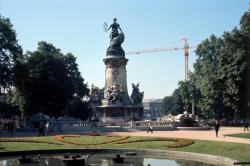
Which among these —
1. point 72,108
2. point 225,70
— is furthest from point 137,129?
point 72,108

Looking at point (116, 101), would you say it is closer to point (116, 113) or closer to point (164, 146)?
point (116, 113)

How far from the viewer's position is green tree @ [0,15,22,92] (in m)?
62.6

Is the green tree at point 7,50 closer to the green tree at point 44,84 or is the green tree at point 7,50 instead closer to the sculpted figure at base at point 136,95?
the green tree at point 44,84

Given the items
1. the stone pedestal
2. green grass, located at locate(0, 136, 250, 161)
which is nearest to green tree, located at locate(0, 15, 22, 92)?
the stone pedestal

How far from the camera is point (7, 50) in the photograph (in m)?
63.9

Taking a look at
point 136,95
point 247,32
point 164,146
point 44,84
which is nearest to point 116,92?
point 136,95

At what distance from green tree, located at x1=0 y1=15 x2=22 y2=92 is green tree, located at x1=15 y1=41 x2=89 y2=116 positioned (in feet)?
11.5

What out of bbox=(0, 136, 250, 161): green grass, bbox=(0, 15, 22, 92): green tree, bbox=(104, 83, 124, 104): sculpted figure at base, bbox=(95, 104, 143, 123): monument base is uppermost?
bbox=(0, 15, 22, 92): green tree

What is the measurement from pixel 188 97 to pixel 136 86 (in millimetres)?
25665

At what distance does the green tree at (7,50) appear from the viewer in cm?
A: 6259

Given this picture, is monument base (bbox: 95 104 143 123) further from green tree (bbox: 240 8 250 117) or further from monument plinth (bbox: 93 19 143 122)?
green tree (bbox: 240 8 250 117)

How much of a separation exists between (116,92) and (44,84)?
12410 millimetres

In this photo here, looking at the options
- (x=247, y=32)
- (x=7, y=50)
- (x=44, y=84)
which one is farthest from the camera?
(x=44, y=84)

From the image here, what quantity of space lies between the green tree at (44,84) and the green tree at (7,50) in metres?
3.52
